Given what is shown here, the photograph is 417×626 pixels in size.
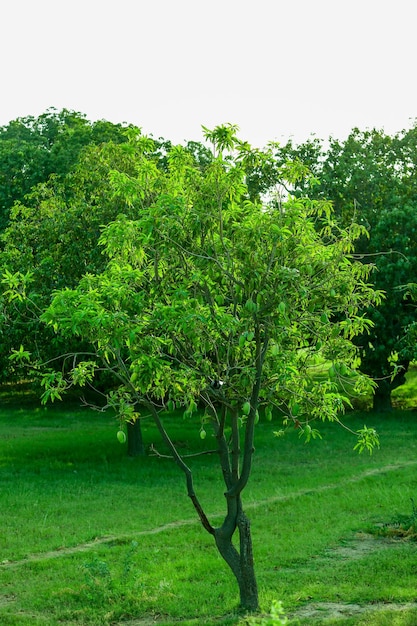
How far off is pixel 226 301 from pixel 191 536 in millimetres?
6208

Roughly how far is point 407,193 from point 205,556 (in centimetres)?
2295

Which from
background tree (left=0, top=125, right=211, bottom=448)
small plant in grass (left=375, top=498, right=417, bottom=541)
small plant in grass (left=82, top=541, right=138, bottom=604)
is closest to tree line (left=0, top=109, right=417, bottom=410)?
background tree (left=0, top=125, right=211, bottom=448)

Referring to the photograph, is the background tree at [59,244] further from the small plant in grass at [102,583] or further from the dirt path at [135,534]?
the small plant in grass at [102,583]

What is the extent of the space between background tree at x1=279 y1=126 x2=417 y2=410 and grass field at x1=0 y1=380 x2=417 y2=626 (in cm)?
423

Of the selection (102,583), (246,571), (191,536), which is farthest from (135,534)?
(246,571)

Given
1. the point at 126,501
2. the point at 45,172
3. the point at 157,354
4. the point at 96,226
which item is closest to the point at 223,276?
the point at 157,354

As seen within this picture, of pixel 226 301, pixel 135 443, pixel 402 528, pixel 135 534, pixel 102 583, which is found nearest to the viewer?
pixel 226 301

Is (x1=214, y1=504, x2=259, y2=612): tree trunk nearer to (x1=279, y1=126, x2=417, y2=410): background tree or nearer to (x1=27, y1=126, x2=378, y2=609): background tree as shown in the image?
(x1=27, y1=126, x2=378, y2=609): background tree

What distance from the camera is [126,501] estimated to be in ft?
65.5

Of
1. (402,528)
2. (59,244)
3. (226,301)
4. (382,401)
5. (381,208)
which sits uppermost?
(381,208)

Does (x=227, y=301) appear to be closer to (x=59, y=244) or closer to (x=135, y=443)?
(x=59, y=244)

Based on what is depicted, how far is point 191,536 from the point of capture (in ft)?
52.8

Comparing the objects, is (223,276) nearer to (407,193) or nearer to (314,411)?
(314,411)

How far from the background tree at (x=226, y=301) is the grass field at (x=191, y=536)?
1.50m
